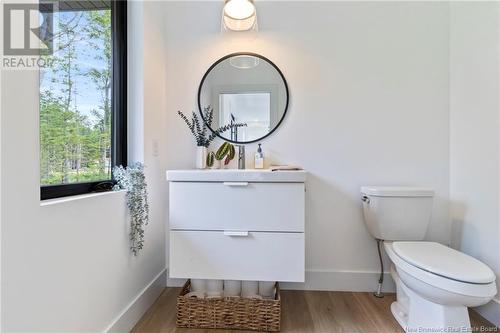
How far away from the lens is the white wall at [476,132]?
4.89 ft

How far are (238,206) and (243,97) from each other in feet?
2.78

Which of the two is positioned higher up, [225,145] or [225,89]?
[225,89]

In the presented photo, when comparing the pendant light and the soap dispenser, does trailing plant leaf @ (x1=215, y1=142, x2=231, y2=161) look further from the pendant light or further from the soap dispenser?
the pendant light

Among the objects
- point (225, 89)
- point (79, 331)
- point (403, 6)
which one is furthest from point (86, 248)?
point (403, 6)

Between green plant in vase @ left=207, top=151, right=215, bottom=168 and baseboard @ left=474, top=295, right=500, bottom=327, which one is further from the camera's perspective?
green plant in vase @ left=207, top=151, right=215, bottom=168

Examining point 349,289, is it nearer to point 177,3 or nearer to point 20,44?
point 20,44

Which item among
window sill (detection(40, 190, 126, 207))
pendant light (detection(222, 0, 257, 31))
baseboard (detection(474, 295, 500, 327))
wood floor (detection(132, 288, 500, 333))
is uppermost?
pendant light (detection(222, 0, 257, 31))

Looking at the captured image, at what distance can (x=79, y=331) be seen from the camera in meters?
1.05

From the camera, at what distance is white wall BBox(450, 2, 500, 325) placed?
1491 millimetres

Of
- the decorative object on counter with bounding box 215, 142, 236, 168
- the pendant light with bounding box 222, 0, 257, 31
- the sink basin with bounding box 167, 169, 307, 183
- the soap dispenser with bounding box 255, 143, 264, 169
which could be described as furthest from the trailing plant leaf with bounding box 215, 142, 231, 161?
the pendant light with bounding box 222, 0, 257, 31

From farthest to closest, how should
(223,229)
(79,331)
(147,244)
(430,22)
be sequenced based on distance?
(430,22)
(147,244)
(223,229)
(79,331)

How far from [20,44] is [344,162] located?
176 cm

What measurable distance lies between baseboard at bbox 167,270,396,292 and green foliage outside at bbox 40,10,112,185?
1.45 metres

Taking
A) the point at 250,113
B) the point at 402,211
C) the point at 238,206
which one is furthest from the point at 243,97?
the point at 402,211
